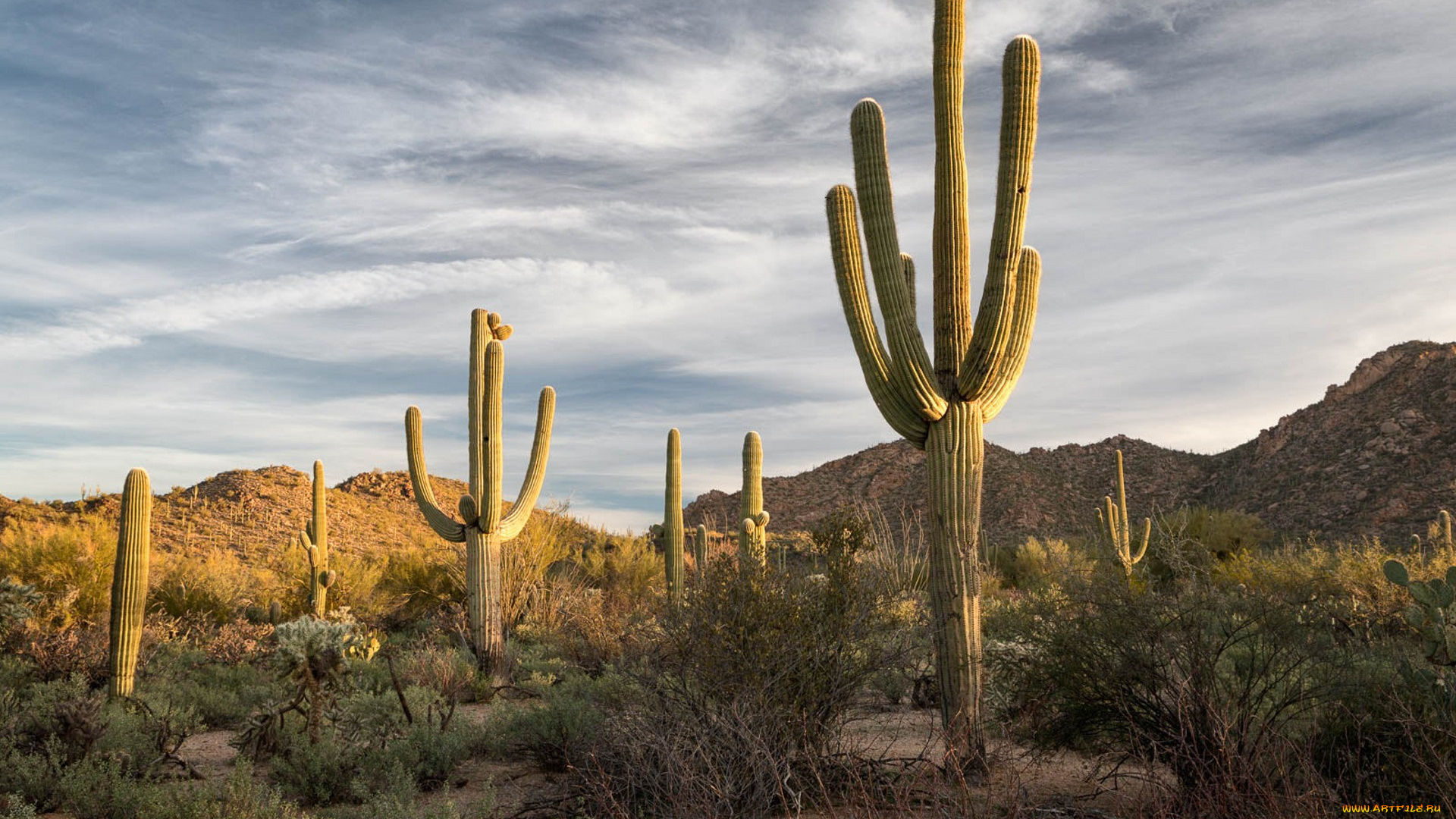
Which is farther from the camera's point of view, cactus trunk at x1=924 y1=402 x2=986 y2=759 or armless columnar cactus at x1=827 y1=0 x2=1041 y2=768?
armless columnar cactus at x1=827 y1=0 x2=1041 y2=768

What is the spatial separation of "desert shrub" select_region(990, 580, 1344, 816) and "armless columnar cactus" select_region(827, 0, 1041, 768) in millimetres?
586

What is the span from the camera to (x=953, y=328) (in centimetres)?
775

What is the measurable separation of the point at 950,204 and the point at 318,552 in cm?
1184

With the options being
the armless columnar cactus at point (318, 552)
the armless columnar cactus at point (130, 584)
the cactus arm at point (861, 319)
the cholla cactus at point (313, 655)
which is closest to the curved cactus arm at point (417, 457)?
the armless columnar cactus at point (318, 552)

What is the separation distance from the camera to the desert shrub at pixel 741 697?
17.9 ft

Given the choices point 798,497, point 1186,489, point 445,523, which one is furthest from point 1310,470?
point 445,523

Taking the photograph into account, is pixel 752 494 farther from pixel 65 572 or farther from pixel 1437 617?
pixel 65 572

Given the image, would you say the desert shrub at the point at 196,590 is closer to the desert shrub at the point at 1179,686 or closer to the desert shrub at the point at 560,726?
the desert shrub at the point at 560,726

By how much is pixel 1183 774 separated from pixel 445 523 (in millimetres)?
10420

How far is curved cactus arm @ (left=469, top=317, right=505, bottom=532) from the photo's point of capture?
1353 centimetres

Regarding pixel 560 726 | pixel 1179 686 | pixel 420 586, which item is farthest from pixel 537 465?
pixel 1179 686

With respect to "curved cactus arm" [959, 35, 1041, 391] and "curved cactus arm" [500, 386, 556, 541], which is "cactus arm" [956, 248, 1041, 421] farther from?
"curved cactus arm" [500, 386, 556, 541]

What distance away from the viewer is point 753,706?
19.7 ft

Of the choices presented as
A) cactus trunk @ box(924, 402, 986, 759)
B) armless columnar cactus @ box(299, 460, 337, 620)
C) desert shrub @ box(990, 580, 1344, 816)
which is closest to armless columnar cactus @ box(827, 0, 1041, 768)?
cactus trunk @ box(924, 402, 986, 759)
